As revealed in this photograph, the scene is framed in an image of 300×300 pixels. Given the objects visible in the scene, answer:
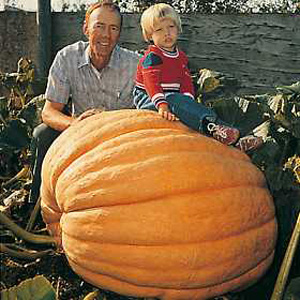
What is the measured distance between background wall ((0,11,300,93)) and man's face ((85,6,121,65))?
5.88ft

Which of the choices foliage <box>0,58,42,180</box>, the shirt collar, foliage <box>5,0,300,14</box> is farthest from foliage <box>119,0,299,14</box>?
the shirt collar

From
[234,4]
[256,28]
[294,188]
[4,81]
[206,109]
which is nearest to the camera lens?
[294,188]

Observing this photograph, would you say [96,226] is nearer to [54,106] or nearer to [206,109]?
[206,109]

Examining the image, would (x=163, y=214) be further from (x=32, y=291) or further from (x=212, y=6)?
(x=212, y=6)

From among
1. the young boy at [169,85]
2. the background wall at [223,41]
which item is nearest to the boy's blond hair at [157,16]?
the young boy at [169,85]

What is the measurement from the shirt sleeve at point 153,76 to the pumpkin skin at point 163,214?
1.02ft

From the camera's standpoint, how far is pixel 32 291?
5.42ft

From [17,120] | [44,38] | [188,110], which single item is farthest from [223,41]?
[188,110]

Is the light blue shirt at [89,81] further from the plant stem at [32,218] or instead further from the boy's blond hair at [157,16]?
the plant stem at [32,218]

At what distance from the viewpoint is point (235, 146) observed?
2.36 m

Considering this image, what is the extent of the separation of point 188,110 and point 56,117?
26.0 inches

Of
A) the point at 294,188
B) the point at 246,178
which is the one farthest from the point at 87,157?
the point at 294,188

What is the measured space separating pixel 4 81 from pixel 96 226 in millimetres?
2325

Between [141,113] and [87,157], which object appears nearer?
[87,157]
